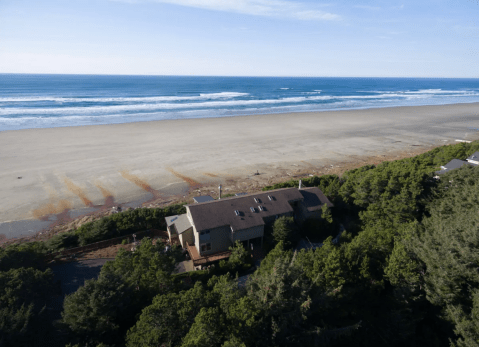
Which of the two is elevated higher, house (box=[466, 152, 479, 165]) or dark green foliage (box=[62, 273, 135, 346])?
house (box=[466, 152, 479, 165])

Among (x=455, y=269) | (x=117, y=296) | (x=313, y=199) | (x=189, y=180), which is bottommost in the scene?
(x=189, y=180)

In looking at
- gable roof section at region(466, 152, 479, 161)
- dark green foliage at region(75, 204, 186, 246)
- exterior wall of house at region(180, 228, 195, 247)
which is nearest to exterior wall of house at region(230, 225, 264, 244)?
exterior wall of house at region(180, 228, 195, 247)

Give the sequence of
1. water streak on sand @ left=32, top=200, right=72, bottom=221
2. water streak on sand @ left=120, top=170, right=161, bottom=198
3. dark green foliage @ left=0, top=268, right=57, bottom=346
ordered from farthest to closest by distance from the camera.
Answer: water streak on sand @ left=120, top=170, right=161, bottom=198 → water streak on sand @ left=32, top=200, right=72, bottom=221 → dark green foliage @ left=0, top=268, right=57, bottom=346

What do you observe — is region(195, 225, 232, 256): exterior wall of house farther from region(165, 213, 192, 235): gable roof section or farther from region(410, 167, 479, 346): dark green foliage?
region(410, 167, 479, 346): dark green foliage

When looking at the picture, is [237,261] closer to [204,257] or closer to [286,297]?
[204,257]

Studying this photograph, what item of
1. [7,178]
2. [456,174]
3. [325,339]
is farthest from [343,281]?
[7,178]

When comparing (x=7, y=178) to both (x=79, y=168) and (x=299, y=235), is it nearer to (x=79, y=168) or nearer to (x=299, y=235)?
(x=79, y=168)

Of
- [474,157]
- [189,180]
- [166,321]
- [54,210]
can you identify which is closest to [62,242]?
[54,210]
